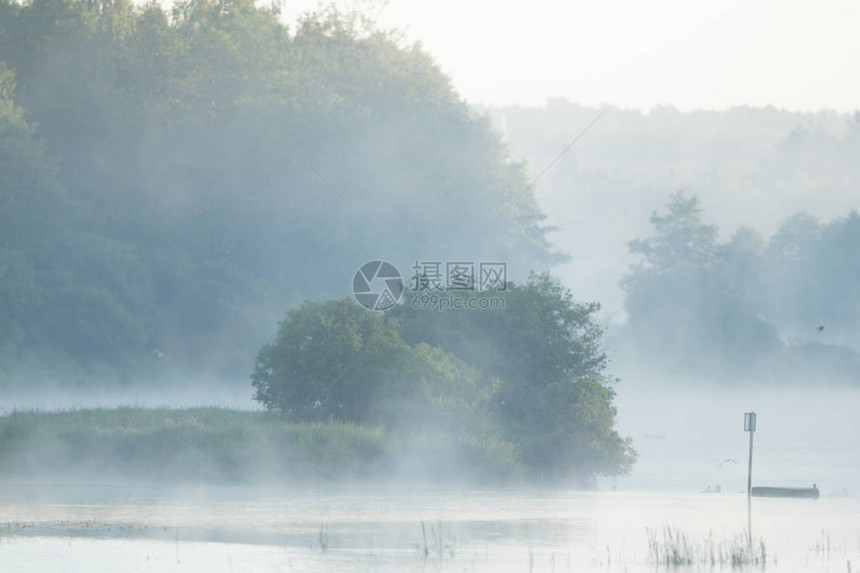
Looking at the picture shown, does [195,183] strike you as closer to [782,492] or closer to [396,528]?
[782,492]

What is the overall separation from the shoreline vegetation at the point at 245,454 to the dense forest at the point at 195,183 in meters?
27.2

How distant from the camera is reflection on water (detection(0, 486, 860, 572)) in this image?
21000mm

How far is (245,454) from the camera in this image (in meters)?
34.7

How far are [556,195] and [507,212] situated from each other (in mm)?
105993

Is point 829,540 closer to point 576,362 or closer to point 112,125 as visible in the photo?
point 576,362

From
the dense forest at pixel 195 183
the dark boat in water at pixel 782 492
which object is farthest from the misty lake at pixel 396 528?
the dense forest at pixel 195 183

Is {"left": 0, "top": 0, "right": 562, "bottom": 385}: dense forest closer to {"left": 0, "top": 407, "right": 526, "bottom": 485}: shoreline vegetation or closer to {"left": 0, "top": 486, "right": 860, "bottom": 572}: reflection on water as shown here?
{"left": 0, "top": 407, "right": 526, "bottom": 485}: shoreline vegetation

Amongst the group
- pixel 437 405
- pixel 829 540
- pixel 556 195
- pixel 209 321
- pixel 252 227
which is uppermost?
pixel 556 195

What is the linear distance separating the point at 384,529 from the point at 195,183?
4890 cm

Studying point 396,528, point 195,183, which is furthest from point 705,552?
point 195,183

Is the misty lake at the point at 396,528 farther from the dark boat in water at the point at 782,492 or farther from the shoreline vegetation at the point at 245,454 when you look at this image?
the shoreline vegetation at the point at 245,454

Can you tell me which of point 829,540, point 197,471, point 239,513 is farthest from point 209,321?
point 829,540

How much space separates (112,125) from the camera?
69750 mm

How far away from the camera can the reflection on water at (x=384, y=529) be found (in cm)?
2100
